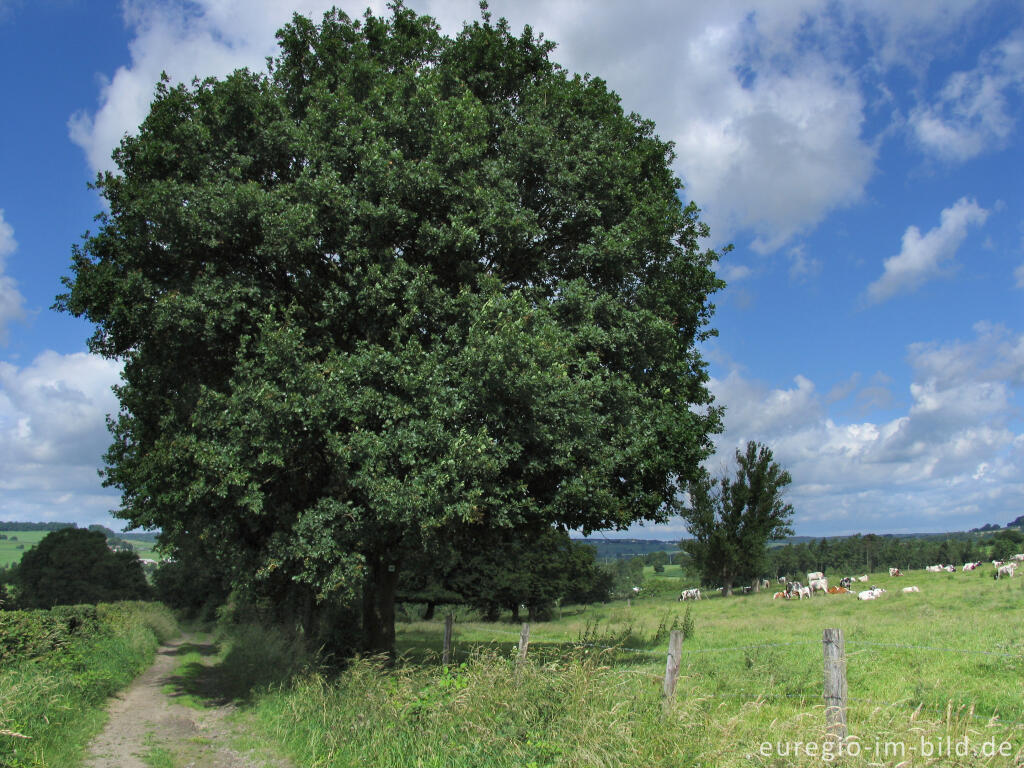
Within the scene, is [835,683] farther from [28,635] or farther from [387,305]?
[28,635]

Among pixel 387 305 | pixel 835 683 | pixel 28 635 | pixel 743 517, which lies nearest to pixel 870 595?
pixel 743 517

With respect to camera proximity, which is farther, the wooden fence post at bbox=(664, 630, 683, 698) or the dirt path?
the dirt path

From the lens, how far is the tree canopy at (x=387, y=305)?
1196 centimetres

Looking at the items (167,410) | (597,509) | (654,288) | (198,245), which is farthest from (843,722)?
(167,410)

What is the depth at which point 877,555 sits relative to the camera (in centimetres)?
14262

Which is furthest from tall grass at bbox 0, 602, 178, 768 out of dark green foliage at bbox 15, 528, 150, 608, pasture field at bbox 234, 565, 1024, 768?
dark green foliage at bbox 15, 528, 150, 608

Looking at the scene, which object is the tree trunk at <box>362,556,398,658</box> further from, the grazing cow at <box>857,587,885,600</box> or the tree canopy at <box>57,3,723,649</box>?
the grazing cow at <box>857,587,885,600</box>

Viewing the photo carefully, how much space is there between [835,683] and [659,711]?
208 cm

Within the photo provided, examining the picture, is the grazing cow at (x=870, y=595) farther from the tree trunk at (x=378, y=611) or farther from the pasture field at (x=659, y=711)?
the tree trunk at (x=378, y=611)

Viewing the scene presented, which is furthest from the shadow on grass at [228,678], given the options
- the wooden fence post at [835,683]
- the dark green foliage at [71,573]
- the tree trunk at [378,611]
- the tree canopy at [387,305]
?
the dark green foliage at [71,573]

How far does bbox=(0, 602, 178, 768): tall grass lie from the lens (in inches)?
353

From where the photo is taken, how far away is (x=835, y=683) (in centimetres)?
629

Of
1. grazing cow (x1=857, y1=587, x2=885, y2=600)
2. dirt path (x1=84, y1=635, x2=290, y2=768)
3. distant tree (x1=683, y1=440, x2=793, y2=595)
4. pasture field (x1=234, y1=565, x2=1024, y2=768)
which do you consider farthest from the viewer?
distant tree (x1=683, y1=440, x2=793, y2=595)

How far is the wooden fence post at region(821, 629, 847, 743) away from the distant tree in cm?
4158
